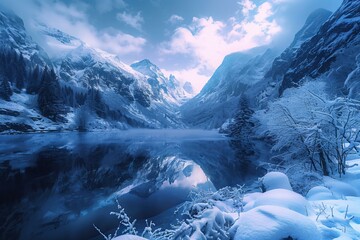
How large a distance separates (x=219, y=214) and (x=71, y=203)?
531 inches

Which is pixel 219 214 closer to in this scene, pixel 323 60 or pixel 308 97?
pixel 308 97

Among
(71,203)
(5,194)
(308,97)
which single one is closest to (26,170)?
(5,194)

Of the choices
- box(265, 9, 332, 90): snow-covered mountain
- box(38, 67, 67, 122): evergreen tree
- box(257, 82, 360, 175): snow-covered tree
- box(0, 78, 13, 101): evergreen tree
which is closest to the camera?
box(257, 82, 360, 175): snow-covered tree

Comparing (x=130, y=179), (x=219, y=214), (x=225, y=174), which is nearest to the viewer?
(x=219, y=214)

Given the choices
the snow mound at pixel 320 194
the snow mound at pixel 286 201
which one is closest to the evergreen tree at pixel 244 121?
the snow mound at pixel 320 194

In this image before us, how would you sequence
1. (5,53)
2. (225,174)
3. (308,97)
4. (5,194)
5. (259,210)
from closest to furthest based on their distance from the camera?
(259,210) < (308,97) < (5,194) < (225,174) < (5,53)

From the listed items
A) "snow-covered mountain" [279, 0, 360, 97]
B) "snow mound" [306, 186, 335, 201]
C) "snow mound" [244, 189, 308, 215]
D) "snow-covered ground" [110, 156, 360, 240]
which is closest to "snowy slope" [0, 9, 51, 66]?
"snow-covered mountain" [279, 0, 360, 97]

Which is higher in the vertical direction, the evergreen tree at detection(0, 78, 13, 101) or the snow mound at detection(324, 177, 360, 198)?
the evergreen tree at detection(0, 78, 13, 101)

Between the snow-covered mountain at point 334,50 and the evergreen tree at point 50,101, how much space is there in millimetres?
108519

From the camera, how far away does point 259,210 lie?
4.86 meters

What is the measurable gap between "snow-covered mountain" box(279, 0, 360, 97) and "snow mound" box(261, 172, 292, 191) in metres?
65.7

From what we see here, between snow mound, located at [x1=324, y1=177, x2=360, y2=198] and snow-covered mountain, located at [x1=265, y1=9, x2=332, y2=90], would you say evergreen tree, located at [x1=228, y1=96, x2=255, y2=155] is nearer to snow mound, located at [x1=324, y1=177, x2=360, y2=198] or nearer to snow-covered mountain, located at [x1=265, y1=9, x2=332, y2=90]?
snow mound, located at [x1=324, y1=177, x2=360, y2=198]

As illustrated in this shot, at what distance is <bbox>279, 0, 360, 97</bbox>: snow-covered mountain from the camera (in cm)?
6788

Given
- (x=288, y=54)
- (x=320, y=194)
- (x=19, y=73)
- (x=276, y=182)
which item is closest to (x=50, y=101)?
(x=19, y=73)
